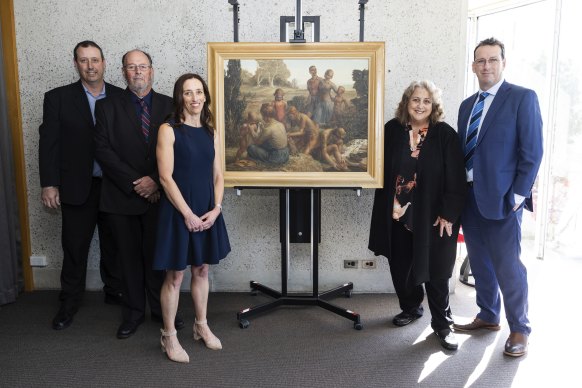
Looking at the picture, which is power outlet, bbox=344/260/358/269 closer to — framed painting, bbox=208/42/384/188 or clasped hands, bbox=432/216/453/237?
framed painting, bbox=208/42/384/188

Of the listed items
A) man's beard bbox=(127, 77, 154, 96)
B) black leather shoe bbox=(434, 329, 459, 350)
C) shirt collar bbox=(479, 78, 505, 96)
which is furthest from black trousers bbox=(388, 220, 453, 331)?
man's beard bbox=(127, 77, 154, 96)

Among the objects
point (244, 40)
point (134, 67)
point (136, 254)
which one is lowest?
point (136, 254)

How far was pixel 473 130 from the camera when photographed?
9.78 ft

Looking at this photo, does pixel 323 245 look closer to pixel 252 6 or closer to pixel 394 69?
pixel 394 69

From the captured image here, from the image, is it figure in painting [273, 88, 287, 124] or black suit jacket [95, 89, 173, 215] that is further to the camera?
figure in painting [273, 88, 287, 124]

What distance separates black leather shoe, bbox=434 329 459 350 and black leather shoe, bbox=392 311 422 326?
0.90 ft

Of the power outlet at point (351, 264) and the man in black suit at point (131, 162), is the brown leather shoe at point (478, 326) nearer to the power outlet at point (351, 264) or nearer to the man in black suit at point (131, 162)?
the power outlet at point (351, 264)

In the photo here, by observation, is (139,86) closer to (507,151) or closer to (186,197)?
(186,197)

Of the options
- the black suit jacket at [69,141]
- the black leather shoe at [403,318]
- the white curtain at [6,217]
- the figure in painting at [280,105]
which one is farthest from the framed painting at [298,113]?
the white curtain at [6,217]

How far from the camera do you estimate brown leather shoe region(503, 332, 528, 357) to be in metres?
2.90

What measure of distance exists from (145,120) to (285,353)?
163 cm

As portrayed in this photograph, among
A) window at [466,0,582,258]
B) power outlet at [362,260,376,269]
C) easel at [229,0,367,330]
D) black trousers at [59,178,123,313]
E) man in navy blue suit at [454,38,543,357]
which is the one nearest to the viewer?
man in navy blue suit at [454,38,543,357]

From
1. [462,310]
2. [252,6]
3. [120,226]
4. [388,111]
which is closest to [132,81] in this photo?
[120,226]

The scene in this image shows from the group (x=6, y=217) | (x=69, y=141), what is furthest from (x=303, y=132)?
(x=6, y=217)
